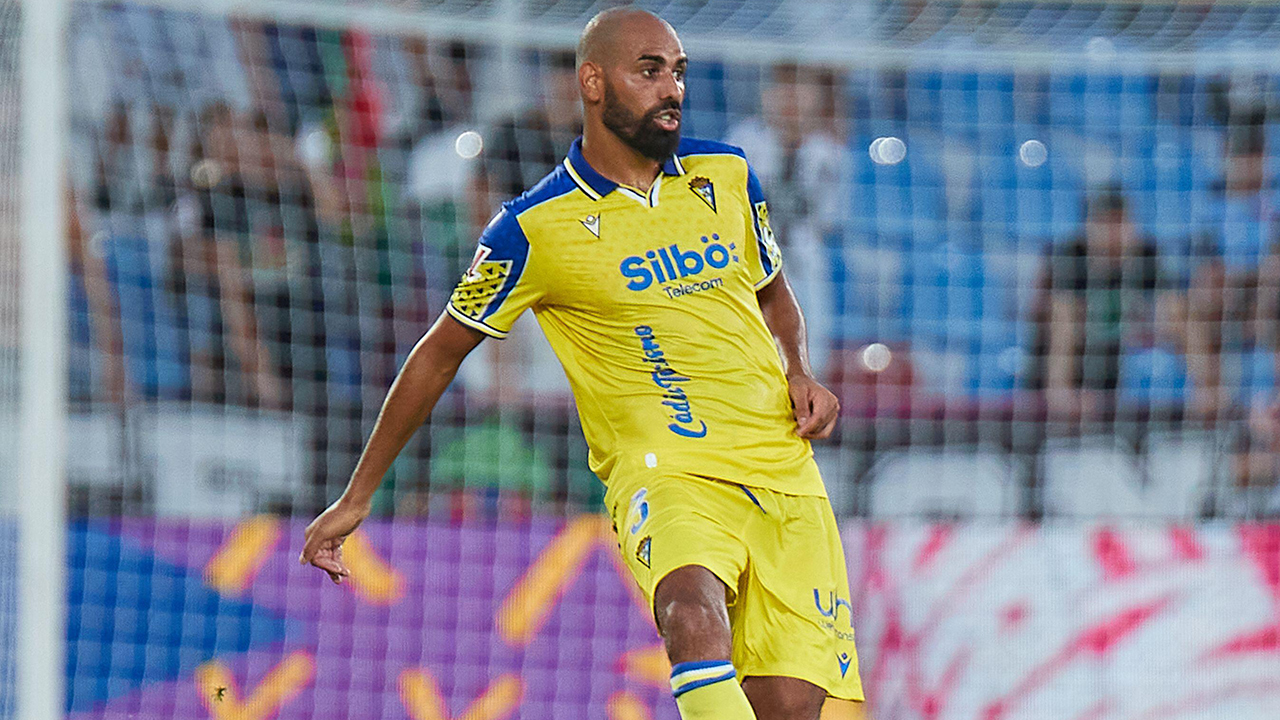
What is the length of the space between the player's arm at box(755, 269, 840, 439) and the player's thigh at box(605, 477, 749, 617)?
0.87 ft

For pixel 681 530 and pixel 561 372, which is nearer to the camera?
pixel 681 530

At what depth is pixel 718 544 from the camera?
3141 mm

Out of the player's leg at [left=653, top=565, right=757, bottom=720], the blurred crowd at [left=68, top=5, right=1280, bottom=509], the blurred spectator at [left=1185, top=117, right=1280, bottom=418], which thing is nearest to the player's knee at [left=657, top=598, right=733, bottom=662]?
the player's leg at [left=653, top=565, right=757, bottom=720]

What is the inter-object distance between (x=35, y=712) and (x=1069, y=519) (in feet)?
12.1

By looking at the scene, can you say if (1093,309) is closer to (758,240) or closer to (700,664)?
(758,240)

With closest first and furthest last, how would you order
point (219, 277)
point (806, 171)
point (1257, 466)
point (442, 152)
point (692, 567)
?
point (692, 567), point (219, 277), point (1257, 466), point (442, 152), point (806, 171)

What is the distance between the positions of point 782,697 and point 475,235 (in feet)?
11.5

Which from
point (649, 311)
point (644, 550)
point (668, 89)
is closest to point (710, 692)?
point (644, 550)

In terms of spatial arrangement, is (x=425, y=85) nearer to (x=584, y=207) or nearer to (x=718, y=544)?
(x=584, y=207)

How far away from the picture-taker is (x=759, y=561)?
10.6 ft

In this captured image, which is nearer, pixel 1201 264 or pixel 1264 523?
pixel 1264 523

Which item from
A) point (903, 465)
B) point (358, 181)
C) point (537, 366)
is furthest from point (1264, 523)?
point (358, 181)

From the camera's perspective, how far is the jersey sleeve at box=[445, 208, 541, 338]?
10.9ft

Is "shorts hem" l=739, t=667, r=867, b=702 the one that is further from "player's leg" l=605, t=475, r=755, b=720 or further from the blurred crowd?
the blurred crowd
